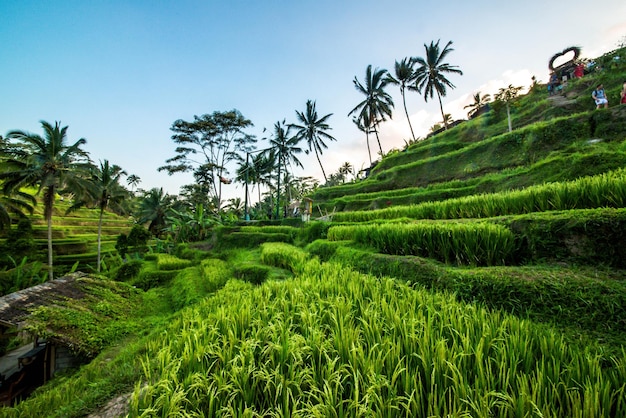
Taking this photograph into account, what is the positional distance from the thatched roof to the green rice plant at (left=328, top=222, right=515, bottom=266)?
9.66m

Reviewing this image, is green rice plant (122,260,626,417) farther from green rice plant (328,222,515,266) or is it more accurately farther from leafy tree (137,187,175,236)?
leafy tree (137,187,175,236)

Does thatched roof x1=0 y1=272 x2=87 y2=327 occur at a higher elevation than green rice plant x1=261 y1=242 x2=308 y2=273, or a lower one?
A: lower

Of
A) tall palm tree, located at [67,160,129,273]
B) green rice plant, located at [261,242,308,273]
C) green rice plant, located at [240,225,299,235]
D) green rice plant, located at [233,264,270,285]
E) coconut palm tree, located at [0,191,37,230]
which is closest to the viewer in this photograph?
green rice plant, located at [261,242,308,273]

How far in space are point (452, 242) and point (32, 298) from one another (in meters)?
11.9

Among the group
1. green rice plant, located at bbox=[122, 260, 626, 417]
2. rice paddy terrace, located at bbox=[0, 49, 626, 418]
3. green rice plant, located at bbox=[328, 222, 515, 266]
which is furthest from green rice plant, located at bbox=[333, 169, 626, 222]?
green rice plant, located at bbox=[122, 260, 626, 417]

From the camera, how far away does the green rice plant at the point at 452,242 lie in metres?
3.67

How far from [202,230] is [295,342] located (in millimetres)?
21669

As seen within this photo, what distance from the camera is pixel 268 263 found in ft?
28.0

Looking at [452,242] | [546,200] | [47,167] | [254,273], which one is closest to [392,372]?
[452,242]

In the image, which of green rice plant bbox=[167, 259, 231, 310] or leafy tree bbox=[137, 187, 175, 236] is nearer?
green rice plant bbox=[167, 259, 231, 310]

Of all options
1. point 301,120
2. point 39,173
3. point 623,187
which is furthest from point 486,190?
point 301,120

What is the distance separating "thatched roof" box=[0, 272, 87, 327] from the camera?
7137mm

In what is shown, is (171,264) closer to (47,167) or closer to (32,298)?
(32,298)

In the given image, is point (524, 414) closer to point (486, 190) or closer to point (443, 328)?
point (443, 328)
